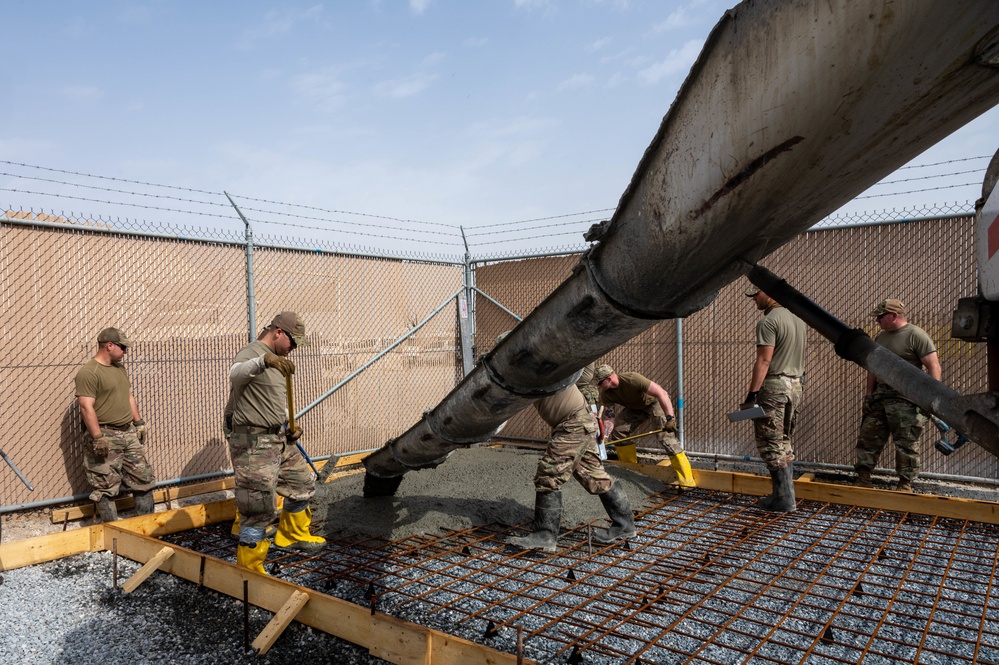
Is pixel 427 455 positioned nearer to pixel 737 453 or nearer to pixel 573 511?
pixel 573 511

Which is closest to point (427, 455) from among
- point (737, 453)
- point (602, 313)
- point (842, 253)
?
point (602, 313)

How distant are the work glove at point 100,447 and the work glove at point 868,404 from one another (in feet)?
23.3

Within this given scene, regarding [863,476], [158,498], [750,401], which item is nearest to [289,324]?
[158,498]

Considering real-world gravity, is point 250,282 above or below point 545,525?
above

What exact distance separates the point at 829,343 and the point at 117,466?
7482mm

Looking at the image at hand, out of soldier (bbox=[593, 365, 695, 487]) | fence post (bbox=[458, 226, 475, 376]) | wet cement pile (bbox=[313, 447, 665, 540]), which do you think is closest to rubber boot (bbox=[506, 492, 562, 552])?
wet cement pile (bbox=[313, 447, 665, 540])

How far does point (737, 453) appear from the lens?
25.1 ft

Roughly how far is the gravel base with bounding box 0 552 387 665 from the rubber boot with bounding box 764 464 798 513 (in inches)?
155

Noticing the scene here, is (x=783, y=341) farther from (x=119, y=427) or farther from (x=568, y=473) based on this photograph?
(x=119, y=427)

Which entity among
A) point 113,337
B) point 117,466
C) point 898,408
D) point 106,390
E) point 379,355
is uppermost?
point 113,337

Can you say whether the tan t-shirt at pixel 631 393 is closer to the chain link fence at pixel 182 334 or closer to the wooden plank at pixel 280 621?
the chain link fence at pixel 182 334

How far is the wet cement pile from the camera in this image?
5582 mm

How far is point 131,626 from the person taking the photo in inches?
154

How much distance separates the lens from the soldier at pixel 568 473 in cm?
505
